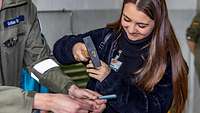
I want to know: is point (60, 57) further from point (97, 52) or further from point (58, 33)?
point (58, 33)

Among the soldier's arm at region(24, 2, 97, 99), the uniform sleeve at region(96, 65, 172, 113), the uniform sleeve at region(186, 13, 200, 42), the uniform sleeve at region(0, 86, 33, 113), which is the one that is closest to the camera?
the uniform sleeve at region(186, 13, 200, 42)

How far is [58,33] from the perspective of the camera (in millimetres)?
3471

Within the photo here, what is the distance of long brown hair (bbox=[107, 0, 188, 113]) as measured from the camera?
179 cm

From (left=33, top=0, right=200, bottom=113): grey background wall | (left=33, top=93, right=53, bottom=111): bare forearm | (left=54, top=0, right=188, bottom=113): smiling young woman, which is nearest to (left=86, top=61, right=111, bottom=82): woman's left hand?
(left=54, top=0, right=188, bottom=113): smiling young woman

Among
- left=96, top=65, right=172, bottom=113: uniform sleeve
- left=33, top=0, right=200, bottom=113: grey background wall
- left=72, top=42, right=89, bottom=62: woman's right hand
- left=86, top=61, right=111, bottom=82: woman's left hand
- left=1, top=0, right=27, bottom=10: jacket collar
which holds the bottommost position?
left=96, top=65, right=172, bottom=113: uniform sleeve

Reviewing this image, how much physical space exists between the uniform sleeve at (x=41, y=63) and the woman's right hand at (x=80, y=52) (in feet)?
0.33

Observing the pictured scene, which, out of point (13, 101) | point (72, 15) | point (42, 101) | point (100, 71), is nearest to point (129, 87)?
point (100, 71)

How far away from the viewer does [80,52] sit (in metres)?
1.92

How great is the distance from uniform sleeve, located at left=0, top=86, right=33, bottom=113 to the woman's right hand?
16.5 inches

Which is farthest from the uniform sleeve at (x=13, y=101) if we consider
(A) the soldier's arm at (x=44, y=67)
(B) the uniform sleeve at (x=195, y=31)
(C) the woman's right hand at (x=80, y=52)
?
(B) the uniform sleeve at (x=195, y=31)

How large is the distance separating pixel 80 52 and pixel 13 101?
0.48 metres

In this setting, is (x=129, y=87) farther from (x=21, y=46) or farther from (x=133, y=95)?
(x=21, y=46)

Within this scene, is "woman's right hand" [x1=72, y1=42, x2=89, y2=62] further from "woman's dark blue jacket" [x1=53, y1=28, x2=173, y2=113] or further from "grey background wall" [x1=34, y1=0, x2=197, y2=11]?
"grey background wall" [x1=34, y1=0, x2=197, y2=11]

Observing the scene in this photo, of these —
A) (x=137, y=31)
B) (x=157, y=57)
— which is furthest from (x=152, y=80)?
(x=137, y=31)
